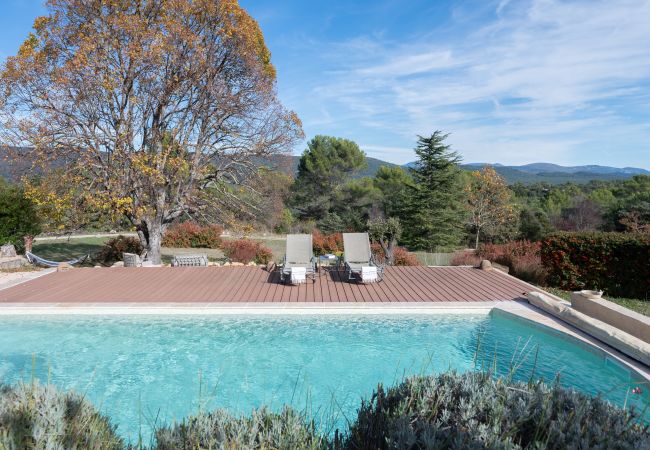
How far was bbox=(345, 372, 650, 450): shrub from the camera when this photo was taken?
2307 millimetres

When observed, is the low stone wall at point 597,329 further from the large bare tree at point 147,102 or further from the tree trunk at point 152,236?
→ the tree trunk at point 152,236

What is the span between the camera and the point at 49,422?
2.51 m

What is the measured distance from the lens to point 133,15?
1171cm

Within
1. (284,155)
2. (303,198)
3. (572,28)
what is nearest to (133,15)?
(284,155)

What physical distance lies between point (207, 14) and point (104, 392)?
11318mm

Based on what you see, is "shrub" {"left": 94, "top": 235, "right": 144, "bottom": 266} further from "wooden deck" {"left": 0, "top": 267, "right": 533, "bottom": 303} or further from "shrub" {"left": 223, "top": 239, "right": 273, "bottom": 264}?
→ "wooden deck" {"left": 0, "top": 267, "right": 533, "bottom": 303}

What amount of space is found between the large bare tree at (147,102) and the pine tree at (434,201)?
14344 mm

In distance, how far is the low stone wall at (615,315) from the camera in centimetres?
600

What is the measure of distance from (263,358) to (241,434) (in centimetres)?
390

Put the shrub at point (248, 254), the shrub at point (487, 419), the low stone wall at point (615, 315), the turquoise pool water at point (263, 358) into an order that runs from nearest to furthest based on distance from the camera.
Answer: the shrub at point (487, 419) → the turquoise pool water at point (263, 358) → the low stone wall at point (615, 315) → the shrub at point (248, 254)

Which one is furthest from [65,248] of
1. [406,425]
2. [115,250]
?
[406,425]

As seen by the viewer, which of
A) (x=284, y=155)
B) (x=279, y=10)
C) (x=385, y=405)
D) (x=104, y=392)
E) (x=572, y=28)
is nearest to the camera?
(x=385, y=405)

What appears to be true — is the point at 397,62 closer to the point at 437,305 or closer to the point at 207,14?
the point at 207,14

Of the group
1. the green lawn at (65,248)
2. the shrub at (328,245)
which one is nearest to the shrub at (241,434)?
the shrub at (328,245)
